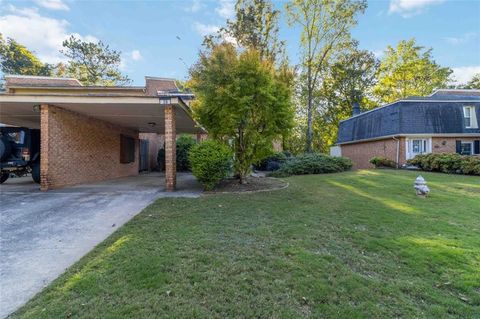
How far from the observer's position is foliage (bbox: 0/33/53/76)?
90.8ft

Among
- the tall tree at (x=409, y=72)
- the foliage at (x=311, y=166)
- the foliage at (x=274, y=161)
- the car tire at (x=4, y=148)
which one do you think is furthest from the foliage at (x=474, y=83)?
the car tire at (x=4, y=148)

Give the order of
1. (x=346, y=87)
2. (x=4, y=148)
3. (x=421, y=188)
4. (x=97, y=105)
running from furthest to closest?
(x=346, y=87)
(x=4, y=148)
(x=97, y=105)
(x=421, y=188)

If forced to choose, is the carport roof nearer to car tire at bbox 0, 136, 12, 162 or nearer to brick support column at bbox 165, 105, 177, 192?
brick support column at bbox 165, 105, 177, 192

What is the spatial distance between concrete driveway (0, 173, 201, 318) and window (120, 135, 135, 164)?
17.3 feet

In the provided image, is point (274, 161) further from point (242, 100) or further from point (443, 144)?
point (443, 144)

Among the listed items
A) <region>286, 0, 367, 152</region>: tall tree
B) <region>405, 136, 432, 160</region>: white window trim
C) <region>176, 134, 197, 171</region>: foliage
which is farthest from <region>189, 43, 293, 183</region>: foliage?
<region>286, 0, 367, 152</region>: tall tree

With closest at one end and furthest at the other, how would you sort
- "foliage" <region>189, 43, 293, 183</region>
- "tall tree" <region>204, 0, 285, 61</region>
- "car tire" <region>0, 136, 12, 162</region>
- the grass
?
the grass < "foliage" <region>189, 43, 293, 183</region> < "car tire" <region>0, 136, 12, 162</region> < "tall tree" <region>204, 0, 285, 61</region>

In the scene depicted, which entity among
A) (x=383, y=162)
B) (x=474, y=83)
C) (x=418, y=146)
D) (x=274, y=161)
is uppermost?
(x=474, y=83)

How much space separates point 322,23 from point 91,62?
999 inches

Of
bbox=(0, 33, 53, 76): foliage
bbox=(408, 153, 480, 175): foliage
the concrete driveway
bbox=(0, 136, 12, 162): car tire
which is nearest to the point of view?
the concrete driveway

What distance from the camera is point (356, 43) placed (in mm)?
23578

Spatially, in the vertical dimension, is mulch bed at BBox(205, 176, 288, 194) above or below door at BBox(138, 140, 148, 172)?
below

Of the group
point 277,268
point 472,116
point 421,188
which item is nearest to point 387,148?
point 472,116

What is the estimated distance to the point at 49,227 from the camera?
4.84m
